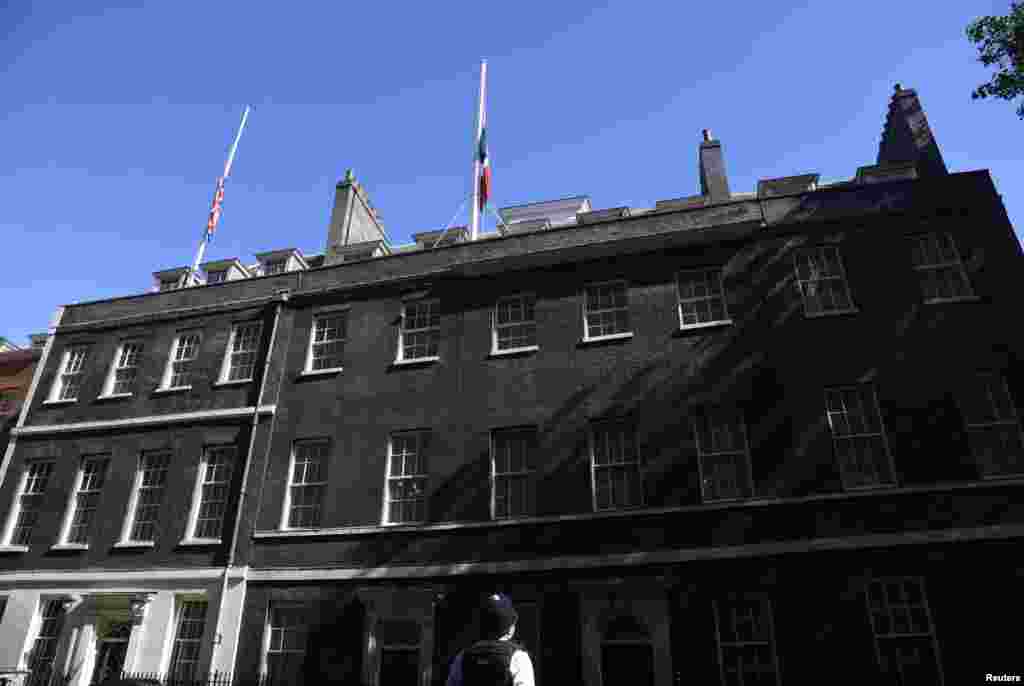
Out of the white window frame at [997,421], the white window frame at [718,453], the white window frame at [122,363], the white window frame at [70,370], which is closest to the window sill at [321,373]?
the white window frame at [122,363]

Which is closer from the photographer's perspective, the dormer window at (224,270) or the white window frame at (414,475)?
the white window frame at (414,475)

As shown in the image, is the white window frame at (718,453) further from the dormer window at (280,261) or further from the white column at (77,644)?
the white column at (77,644)

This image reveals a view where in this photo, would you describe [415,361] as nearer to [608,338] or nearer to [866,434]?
[608,338]

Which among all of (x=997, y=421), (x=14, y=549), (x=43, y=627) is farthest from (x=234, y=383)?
(x=997, y=421)

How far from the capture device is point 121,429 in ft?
72.4

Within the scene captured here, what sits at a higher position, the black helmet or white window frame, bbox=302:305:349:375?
white window frame, bbox=302:305:349:375

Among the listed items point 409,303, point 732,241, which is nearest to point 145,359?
point 409,303

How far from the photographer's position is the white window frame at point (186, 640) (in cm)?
1777

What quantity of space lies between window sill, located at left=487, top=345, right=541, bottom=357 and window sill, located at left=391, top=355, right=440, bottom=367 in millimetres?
1748

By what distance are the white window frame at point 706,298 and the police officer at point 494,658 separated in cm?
1467

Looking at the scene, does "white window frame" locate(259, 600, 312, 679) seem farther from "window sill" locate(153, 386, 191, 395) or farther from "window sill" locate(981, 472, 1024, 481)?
"window sill" locate(981, 472, 1024, 481)

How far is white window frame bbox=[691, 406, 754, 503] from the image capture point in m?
16.2

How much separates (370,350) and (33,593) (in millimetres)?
12203

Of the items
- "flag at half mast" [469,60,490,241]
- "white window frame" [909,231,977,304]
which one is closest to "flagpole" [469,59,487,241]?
"flag at half mast" [469,60,490,241]
